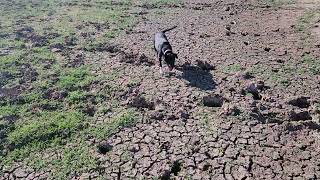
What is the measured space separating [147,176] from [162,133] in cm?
132

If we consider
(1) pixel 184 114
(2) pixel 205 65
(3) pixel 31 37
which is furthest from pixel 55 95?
(3) pixel 31 37

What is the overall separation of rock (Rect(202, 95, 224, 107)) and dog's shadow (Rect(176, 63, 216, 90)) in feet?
1.93

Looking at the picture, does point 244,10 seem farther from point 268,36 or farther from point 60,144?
point 60,144

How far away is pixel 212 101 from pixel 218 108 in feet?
0.92

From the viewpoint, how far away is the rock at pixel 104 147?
7.13 m

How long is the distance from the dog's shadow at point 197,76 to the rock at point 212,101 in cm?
59

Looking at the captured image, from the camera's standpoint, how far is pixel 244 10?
16219mm

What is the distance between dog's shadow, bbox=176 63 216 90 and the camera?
9453 millimetres

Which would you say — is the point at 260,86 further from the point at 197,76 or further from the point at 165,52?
the point at 165,52

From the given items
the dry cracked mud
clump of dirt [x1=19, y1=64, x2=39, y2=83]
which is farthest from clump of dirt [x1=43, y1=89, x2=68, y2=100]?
the dry cracked mud

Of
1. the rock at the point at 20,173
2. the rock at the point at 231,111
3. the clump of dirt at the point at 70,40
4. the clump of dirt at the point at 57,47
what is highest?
the rock at the point at 231,111

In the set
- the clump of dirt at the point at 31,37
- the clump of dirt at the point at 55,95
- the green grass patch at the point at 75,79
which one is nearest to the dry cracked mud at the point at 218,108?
the green grass patch at the point at 75,79

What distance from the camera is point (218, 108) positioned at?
8477 millimetres

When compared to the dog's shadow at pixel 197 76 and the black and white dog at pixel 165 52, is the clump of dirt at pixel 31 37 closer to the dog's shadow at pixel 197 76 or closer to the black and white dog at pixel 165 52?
the black and white dog at pixel 165 52
